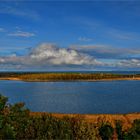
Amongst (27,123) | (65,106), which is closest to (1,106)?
(27,123)

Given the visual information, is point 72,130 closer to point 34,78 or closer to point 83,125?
point 83,125

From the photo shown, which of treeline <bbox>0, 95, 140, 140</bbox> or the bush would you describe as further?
the bush

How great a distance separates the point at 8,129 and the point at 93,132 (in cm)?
489

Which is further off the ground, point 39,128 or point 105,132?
point 39,128

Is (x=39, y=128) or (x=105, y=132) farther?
(x=105, y=132)

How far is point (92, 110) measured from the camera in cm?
5584

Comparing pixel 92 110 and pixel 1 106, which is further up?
pixel 1 106

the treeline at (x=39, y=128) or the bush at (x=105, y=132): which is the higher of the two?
the treeline at (x=39, y=128)

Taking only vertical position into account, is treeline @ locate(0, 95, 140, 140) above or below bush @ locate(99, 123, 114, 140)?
above

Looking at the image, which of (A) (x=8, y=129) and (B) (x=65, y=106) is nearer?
(A) (x=8, y=129)

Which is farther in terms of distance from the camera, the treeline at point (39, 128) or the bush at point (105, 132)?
the bush at point (105, 132)

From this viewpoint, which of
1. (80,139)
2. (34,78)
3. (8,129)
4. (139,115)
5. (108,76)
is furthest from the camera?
(108,76)

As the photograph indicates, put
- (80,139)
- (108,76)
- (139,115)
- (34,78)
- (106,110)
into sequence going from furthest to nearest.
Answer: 1. (108,76)
2. (34,78)
3. (106,110)
4. (139,115)
5. (80,139)

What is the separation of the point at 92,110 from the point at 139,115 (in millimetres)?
17859
